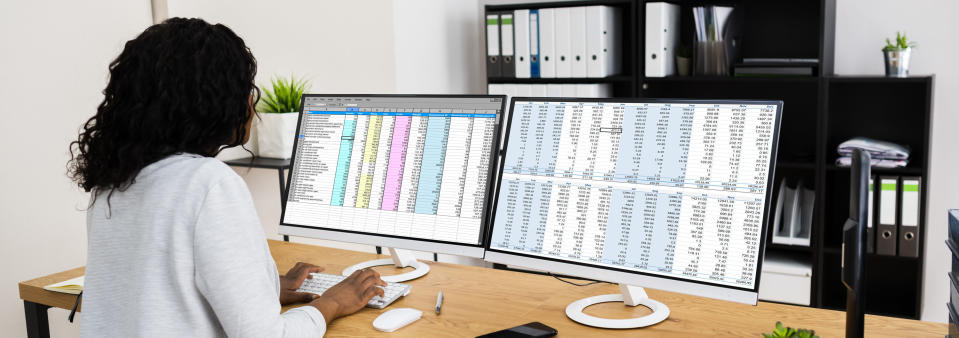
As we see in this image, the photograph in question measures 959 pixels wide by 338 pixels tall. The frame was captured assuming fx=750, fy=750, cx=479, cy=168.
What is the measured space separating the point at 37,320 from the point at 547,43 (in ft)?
7.34

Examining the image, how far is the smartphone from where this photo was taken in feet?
4.41

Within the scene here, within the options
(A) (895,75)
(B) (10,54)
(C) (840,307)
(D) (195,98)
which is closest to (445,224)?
(D) (195,98)

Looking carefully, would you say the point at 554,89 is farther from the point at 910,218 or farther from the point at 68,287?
the point at 68,287

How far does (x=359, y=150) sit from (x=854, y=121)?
230 centimetres

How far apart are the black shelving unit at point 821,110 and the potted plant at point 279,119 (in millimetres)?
1012

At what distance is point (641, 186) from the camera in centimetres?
138

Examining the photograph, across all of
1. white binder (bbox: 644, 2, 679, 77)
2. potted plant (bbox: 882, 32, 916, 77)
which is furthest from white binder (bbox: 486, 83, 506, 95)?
potted plant (bbox: 882, 32, 916, 77)

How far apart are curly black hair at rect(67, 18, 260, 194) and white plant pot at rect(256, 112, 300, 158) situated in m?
1.69

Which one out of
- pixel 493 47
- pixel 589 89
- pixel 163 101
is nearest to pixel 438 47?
pixel 493 47

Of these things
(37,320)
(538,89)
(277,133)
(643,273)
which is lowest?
(37,320)

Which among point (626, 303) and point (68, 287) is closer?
point (626, 303)

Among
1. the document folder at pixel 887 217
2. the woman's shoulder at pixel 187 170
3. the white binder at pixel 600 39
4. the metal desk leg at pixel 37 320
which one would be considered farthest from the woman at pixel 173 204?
the document folder at pixel 887 217

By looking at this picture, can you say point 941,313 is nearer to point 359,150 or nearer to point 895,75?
point 895,75

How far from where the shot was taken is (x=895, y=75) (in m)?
2.83
